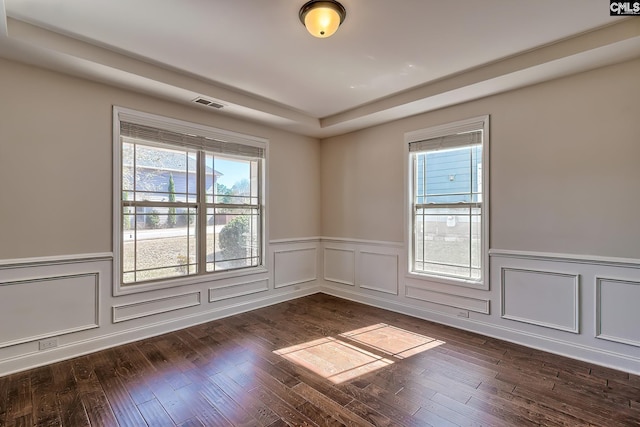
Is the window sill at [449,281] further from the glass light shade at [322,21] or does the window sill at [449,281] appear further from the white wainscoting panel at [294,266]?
the glass light shade at [322,21]

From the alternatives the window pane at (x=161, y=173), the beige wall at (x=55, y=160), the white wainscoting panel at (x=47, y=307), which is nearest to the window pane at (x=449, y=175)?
the window pane at (x=161, y=173)

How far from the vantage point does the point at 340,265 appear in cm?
500

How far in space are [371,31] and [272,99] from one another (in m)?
1.77

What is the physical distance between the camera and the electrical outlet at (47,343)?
8.84ft

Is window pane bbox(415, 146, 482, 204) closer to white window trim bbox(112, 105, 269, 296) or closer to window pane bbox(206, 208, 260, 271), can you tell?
white window trim bbox(112, 105, 269, 296)

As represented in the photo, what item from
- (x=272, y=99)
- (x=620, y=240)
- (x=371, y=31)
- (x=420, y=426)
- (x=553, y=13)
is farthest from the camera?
(x=272, y=99)

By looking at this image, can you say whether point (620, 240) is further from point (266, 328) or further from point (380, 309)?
point (266, 328)

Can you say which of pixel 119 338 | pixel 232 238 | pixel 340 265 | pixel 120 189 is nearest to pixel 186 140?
pixel 120 189

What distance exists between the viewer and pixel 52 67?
2701mm

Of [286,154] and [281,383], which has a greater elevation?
[286,154]

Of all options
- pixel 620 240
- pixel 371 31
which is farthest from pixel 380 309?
pixel 371 31

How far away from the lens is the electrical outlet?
2.69 metres

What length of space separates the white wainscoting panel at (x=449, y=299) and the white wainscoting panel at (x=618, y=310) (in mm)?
958

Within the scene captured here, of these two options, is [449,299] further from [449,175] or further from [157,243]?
[157,243]
